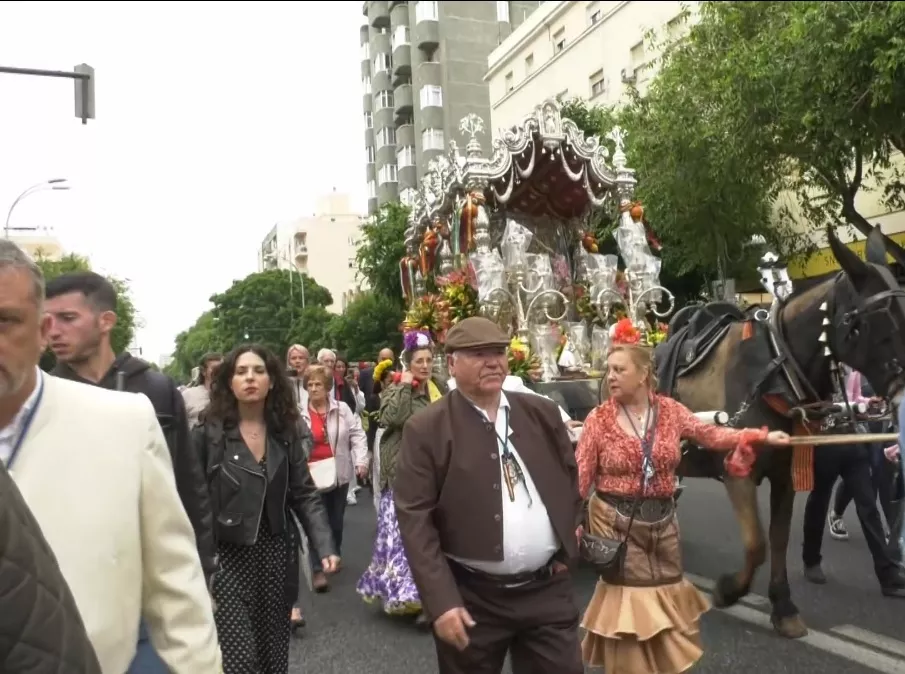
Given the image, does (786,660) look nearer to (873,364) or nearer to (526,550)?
(873,364)

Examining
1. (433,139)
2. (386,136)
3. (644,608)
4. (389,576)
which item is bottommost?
(389,576)

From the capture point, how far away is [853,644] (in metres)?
4.61

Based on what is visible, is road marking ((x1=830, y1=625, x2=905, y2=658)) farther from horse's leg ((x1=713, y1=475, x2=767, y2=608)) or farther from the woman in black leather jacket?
the woman in black leather jacket

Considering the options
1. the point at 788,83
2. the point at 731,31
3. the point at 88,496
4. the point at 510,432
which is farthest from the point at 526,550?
the point at 731,31

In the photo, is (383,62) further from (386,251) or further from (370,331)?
(386,251)

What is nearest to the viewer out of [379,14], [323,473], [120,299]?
[323,473]

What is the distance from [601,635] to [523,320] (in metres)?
5.33

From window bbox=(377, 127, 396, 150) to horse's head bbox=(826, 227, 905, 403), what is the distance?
49.2 metres

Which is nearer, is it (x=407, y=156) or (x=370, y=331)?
(x=370, y=331)

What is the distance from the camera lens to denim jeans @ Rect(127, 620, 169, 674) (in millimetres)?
1836

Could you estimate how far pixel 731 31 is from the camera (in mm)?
15594

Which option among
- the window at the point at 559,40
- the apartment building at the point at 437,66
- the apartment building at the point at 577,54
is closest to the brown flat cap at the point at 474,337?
the apartment building at the point at 577,54

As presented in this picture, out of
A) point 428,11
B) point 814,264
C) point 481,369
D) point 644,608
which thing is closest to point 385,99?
point 428,11

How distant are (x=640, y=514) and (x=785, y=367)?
1.59 metres
